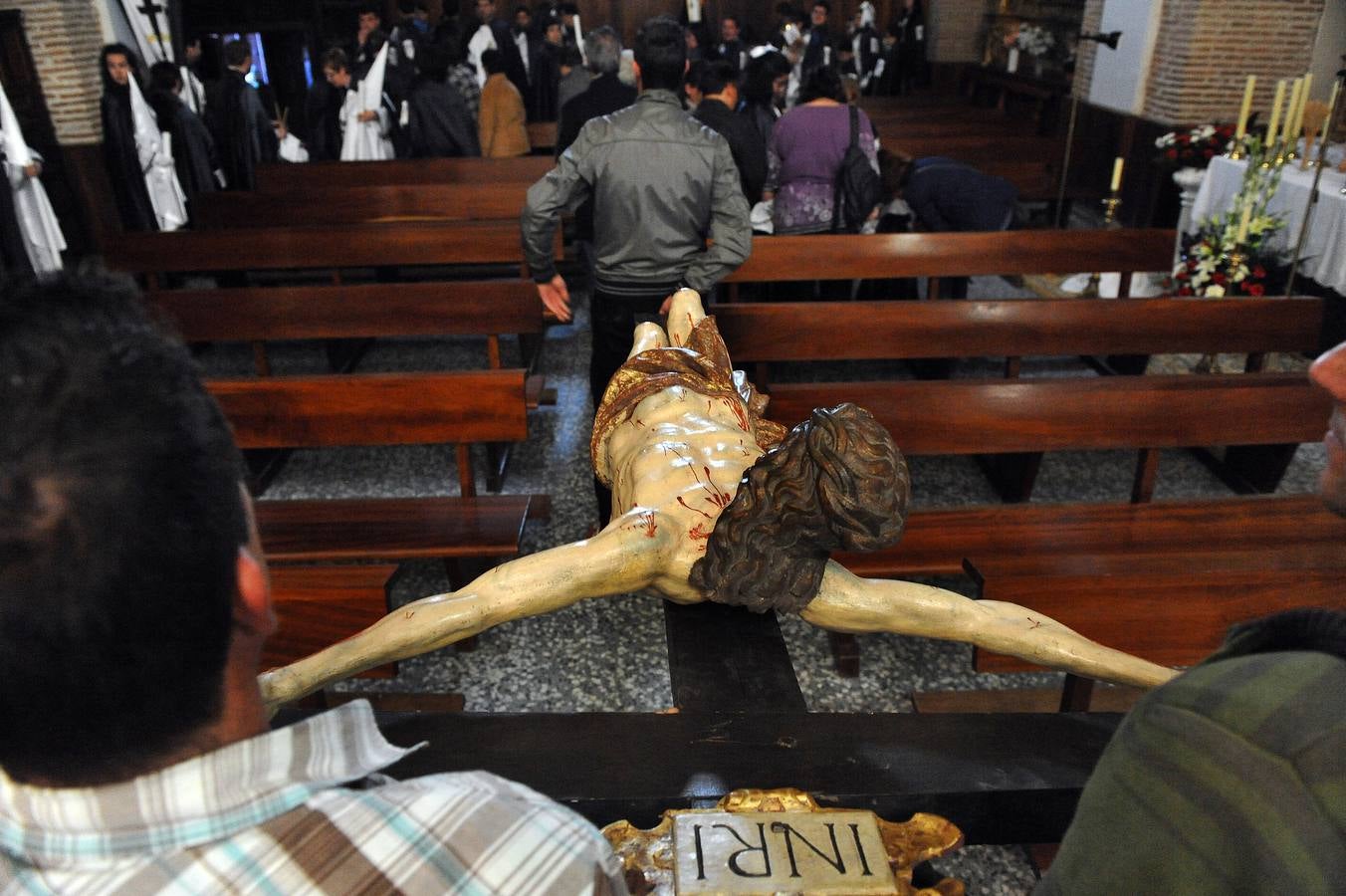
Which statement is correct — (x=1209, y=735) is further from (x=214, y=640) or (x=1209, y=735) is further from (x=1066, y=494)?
(x=1066, y=494)

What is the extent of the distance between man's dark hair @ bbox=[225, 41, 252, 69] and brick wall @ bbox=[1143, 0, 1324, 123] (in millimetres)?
7759

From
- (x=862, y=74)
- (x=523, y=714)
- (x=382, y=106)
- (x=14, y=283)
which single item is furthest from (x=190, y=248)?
(x=862, y=74)

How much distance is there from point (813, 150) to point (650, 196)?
7.07 ft

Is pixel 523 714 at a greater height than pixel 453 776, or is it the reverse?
pixel 453 776

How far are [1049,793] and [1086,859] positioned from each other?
0.93m

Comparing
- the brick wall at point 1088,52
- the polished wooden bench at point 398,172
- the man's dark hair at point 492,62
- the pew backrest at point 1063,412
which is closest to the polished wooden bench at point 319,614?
the pew backrest at point 1063,412

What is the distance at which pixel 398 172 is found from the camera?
276 inches

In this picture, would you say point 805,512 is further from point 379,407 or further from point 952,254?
point 952,254

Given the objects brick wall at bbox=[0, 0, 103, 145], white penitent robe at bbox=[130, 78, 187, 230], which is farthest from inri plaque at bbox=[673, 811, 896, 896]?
brick wall at bbox=[0, 0, 103, 145]

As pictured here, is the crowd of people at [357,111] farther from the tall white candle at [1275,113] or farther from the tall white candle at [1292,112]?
the tall white candle at [1292,112]

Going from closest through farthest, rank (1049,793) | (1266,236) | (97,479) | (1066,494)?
(97,479)
(1049,793)
(1066,494)
(1266,236)

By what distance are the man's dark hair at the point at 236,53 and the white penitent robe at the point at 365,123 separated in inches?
34.0

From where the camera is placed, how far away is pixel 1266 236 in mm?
5445

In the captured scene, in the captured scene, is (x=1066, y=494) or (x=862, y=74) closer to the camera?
(x=1066, y=494)
